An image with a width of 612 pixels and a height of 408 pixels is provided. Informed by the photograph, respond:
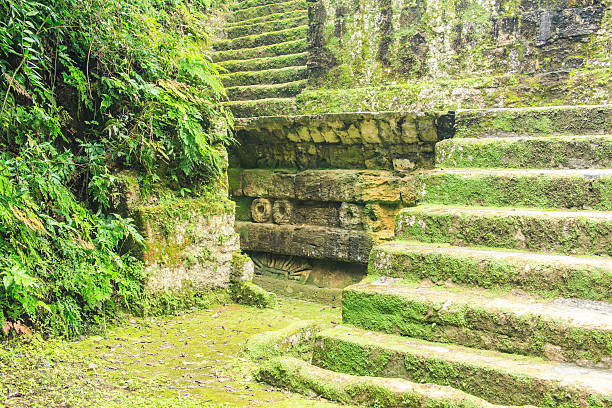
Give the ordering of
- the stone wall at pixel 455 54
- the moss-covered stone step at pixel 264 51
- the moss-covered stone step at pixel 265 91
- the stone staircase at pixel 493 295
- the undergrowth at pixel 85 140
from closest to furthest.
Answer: the stone staircase at pixel 493 295, the undergrowth at pixel 85 140, the stone wall at pixel 455 54, the moss-covered stone step at pixel 265 91, the moss-covered stone step at pixel 264 51

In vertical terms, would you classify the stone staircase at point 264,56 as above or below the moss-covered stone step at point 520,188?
above

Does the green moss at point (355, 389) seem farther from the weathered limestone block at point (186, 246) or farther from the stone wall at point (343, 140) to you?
the stone wall at point (343, 140)

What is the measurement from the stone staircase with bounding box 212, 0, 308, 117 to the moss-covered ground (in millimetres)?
3406

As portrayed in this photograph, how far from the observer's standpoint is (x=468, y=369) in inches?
95.7

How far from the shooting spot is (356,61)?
6129mm

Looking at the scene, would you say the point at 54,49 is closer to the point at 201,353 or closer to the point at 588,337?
the point at 201,353

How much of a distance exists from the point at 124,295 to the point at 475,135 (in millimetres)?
3265

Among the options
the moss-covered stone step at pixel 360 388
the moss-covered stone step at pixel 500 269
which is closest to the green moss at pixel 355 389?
the moss-covered stone step at pixel 360 388

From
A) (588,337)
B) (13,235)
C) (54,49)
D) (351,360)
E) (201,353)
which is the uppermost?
(54,49)

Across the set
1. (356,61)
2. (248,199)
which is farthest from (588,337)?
(248,199)

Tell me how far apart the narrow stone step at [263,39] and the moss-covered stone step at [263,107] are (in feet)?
5.80

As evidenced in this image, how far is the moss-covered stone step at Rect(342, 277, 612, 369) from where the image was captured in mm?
2404

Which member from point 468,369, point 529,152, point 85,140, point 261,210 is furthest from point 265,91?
point 468,369

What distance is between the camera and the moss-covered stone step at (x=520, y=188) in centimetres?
330
